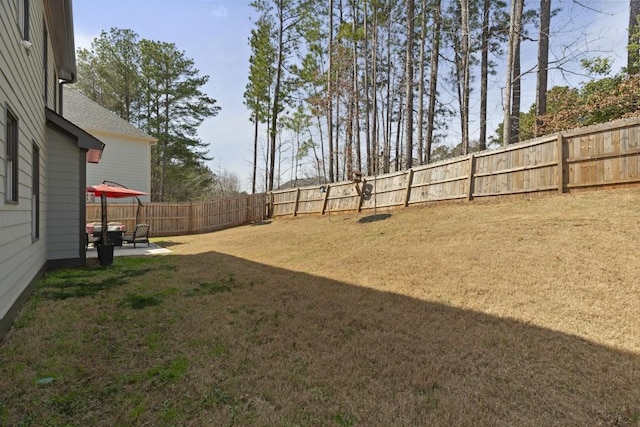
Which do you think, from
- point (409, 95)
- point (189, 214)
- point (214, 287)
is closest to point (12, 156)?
point (214, 287)

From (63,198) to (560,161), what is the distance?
10.3 metres

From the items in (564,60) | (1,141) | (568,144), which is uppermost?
(564,60)

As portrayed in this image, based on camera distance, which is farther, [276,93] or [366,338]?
[276,93]

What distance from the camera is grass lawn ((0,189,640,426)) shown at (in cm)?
214

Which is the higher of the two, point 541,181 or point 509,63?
point 509,63

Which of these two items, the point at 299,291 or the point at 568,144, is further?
the point at 568,144

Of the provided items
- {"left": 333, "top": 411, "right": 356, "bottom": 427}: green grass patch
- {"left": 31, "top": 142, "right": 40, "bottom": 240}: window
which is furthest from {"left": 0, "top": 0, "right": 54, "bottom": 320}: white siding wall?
{"left": 333, "top": 411, "right": 356, "bottom": 427}: green grass patch

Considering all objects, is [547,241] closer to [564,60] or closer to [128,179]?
[564,60]

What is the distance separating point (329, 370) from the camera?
8.67 feet

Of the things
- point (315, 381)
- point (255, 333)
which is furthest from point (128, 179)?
point (315, 381)

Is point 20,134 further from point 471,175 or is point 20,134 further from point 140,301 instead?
point 471,175

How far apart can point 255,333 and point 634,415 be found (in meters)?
2.98

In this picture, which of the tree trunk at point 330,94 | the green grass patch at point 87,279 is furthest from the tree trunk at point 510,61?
the green grass patch at point 87,279

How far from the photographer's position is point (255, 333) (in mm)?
3367
